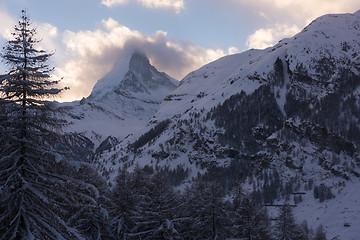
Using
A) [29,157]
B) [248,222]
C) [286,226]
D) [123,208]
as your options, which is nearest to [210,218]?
[248,222]

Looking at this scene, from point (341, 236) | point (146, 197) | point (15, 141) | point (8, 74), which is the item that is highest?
point (8, 74)

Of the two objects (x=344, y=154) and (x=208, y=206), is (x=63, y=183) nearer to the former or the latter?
(x=208, y=206)

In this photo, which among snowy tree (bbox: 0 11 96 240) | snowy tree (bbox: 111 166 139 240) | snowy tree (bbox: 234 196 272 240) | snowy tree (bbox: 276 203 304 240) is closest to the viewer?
snowy tree (bbox: 0 11 96 240)

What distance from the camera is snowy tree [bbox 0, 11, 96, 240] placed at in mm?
11781

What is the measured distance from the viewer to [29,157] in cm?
1272

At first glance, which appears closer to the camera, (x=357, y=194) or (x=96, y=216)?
(x=96, y=216)

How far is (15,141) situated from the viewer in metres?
12.5

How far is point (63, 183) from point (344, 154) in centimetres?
17257

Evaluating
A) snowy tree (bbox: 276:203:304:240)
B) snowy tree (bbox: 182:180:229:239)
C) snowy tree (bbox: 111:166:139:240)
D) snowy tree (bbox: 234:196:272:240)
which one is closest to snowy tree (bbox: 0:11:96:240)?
snowy tree (bbox: 111:166:139:240)

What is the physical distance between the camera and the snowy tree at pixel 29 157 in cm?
1178

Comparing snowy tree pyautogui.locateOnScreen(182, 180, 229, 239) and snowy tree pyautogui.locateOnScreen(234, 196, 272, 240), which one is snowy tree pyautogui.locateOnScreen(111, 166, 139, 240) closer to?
snowy tree pyautogui.locateOnScreen(182, 180, 229, 239)

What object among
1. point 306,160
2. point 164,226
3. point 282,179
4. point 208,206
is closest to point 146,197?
point 164,226

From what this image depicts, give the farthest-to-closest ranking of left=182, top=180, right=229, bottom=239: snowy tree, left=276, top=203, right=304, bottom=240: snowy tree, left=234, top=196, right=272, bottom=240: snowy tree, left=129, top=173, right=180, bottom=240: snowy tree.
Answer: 1. left=276, top=203, right=304, bottom=240: snowy tree
2. left=234, top=196, right=272, bottom=240: snowy tree
3. left=182, top=180, right=229, bottom=239: snowy tree
4. left=129, top=173, right=180, bottom=240: snowy tree

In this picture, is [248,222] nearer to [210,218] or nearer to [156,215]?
[210,218]
